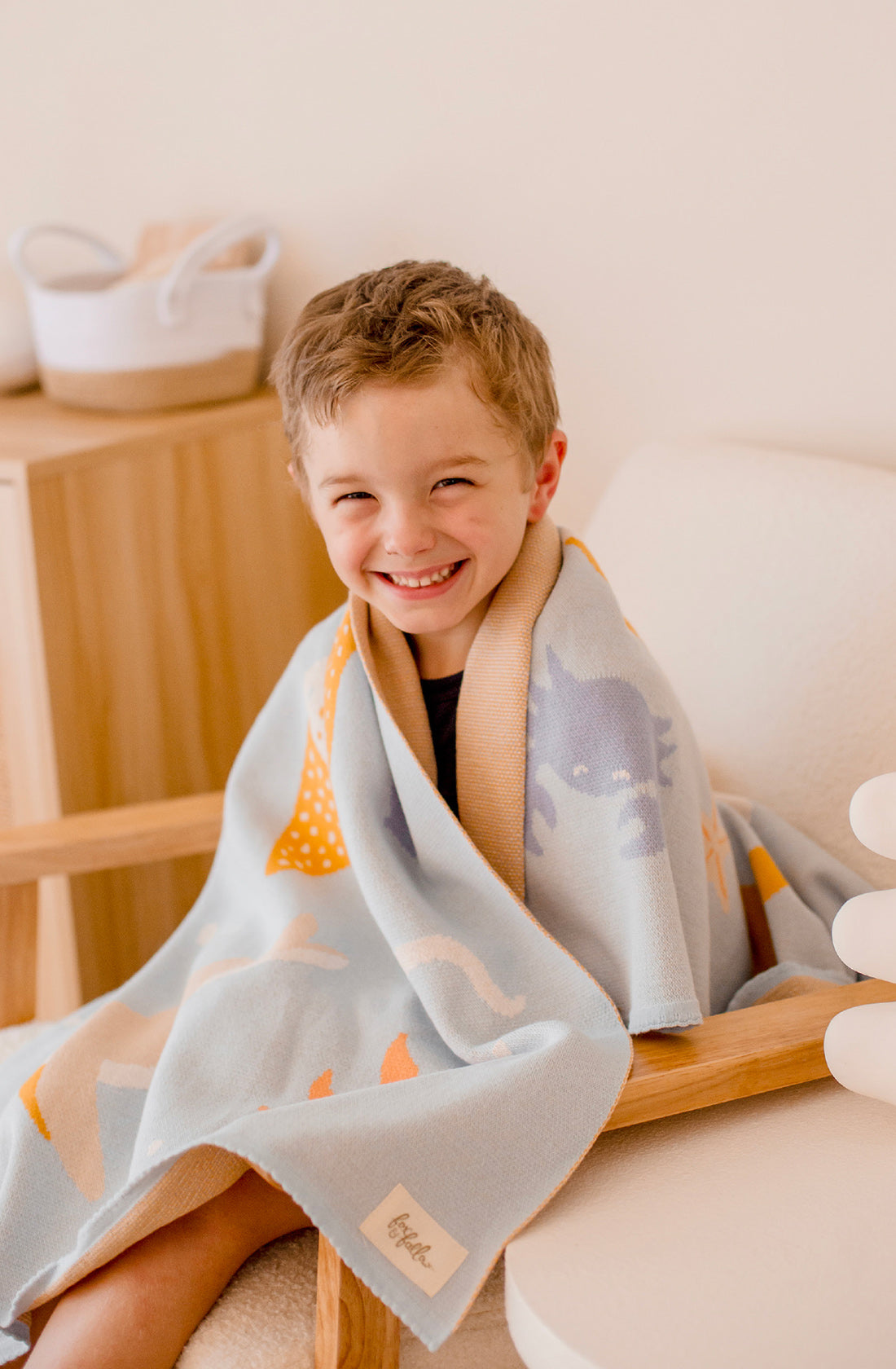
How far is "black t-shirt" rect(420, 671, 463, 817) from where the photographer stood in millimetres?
976

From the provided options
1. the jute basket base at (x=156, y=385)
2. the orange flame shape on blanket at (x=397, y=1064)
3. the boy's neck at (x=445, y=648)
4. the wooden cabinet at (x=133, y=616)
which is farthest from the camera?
the jute basket base at (x=156, y=385)

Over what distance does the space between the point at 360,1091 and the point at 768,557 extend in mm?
585

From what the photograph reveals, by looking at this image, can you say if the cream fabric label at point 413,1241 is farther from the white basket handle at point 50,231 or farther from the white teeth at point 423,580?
the white basket handle at point 50,231

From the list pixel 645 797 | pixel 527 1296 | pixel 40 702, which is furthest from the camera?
pixel 40 702

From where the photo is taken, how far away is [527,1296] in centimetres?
64

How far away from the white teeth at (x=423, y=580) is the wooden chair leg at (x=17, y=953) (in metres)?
0.48

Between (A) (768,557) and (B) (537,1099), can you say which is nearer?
(B) (537,1099)

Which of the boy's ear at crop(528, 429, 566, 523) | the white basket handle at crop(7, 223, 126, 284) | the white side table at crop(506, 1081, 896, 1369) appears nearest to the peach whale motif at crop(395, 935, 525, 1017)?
the white side table at crop(506, 1081, 896, 1369)

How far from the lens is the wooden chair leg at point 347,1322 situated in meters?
0.68

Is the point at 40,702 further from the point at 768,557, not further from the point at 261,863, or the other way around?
the point at 768,557

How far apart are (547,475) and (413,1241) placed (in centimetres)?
53

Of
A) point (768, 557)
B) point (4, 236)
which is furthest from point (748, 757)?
point (4, 236)

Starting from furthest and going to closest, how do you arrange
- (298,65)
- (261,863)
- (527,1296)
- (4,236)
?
(4,236)
(298,65)
(261,863)
(527,1296)

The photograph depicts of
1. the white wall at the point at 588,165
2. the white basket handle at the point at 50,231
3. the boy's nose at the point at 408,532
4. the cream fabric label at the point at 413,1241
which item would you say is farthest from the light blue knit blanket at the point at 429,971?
the white basket handle at the point at 50,231
